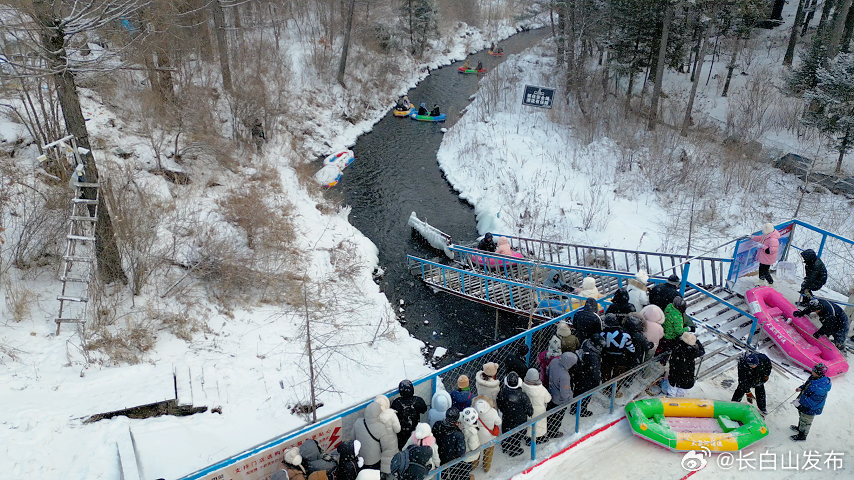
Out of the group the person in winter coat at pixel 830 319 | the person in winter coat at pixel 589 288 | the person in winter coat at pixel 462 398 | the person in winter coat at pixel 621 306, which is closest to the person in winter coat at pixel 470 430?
the person in winter coat at pixel 462 398

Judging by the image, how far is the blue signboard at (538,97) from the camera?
84.5 ft

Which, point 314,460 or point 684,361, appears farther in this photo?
point 684,361

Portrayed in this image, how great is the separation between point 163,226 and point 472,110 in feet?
63.7

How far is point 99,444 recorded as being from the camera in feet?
27.3

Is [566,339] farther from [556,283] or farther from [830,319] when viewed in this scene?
[556,283]

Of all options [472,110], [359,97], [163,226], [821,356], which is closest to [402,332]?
[163,226]

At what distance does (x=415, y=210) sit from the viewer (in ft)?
68.3

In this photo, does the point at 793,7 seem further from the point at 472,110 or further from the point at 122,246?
the point at 122,246

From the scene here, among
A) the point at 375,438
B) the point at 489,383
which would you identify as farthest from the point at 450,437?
the point at 489,383

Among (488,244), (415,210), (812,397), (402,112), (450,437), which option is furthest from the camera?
(402,112)

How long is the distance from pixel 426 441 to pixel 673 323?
4904mm

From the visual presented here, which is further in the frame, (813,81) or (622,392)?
(813,81)

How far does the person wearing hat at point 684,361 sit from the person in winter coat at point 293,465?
6.05 meters

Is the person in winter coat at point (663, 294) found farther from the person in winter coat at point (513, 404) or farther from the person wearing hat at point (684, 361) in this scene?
the person in winter coat at point (513, 404)
